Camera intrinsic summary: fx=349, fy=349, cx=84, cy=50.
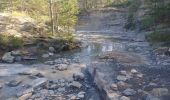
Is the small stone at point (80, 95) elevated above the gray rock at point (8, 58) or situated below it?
below

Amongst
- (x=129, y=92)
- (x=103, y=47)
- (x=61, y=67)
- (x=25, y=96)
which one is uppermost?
(x=103, y=47)

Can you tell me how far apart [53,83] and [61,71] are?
2875 mm

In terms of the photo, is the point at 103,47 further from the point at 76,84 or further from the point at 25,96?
the point at 25,96

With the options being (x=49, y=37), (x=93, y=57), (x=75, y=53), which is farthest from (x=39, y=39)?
(x=93, y=57)

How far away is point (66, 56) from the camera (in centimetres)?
2875

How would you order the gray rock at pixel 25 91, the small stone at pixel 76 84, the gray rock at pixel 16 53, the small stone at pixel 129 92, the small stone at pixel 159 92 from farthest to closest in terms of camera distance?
the gray rock at pixel 16 53
the small stone at pixel 76 84
the gray rock at pixel 25 91
the small stone at pixel 129 92
the small stone at pixel 159 92

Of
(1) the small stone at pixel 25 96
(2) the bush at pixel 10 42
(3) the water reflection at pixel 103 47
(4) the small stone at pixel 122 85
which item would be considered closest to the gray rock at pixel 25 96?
(1) the small stone at pixel 25 96

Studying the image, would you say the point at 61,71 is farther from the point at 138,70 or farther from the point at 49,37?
the point at 49,37

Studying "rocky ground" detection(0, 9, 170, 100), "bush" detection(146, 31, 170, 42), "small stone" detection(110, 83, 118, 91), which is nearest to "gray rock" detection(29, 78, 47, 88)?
"rocky ground" detection(0, 9, 170, 100)

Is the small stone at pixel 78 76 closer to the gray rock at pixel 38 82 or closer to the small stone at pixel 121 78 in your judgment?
the gray rock at pixel 38 82

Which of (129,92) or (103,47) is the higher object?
(103,47)

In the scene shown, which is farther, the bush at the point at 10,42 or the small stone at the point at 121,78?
the bush at the point at 10,42

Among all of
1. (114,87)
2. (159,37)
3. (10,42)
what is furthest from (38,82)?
Answer: (159,37)

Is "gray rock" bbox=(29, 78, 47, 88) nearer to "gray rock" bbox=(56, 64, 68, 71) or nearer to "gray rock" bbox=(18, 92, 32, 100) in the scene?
"gray rock" bbox=(18, 92, 32, 100)
